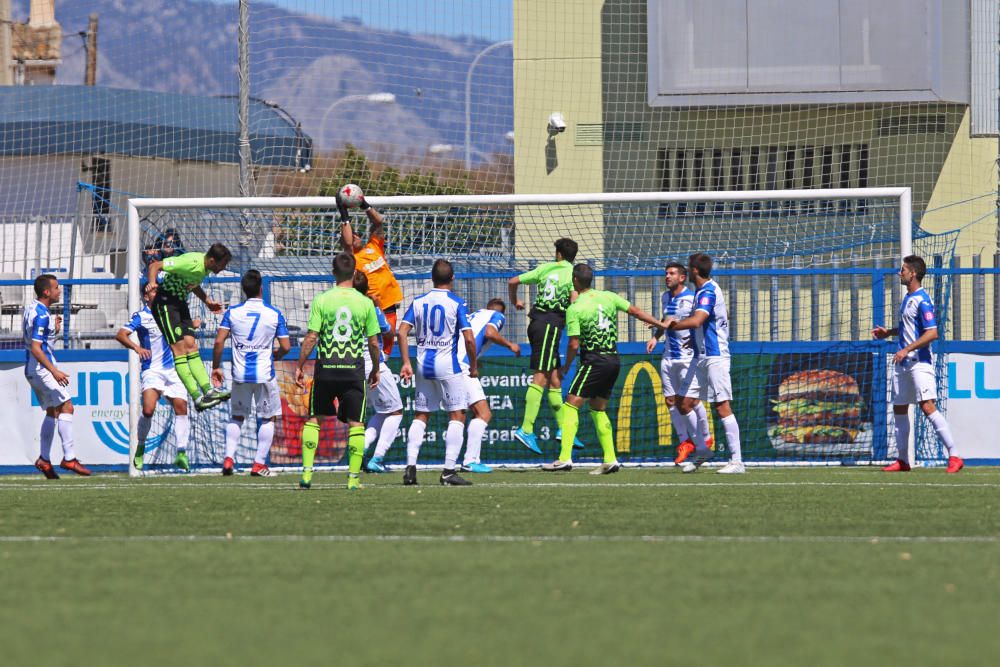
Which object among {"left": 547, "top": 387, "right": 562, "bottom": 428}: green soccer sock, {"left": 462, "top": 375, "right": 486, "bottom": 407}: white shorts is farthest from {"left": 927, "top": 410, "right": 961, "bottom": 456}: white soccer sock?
{"left": 462, "top": 375, "right": 486, "bottom": 407}: white shorts

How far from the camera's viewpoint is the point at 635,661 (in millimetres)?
4383

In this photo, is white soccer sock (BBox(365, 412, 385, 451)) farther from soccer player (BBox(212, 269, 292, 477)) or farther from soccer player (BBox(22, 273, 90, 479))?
soccer player (BBox(22, 273, 90, 479))

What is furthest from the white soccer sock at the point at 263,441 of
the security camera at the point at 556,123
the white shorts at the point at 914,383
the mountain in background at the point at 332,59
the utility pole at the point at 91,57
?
the utility pole at the point at 91,57

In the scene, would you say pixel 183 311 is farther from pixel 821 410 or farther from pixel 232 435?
pixel 821 410

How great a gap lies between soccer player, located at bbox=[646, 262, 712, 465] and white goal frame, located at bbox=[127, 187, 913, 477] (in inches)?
38.1

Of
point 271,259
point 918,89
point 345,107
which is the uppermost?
point 345,107

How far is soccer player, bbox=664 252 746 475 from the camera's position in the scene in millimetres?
13570

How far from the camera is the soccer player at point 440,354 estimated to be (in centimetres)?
1197

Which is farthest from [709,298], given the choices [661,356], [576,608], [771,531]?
[576,608]

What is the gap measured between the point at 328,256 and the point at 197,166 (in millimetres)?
20007

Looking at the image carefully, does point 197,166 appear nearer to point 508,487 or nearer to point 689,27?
point 689,27

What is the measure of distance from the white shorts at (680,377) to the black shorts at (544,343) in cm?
109

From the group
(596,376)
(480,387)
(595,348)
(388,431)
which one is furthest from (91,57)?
(480,387)

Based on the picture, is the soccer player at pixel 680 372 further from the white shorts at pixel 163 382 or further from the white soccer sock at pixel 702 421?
the white shorts at pixel 163 382
